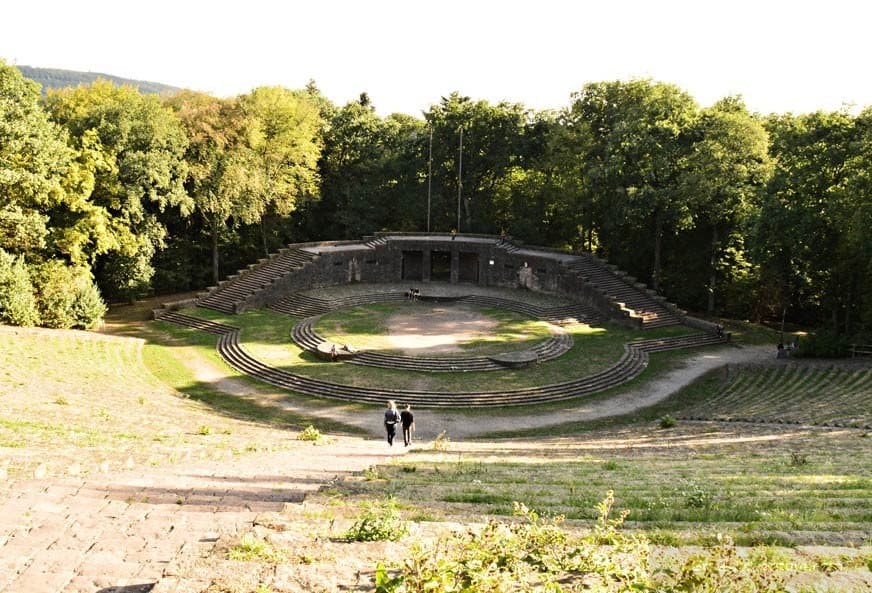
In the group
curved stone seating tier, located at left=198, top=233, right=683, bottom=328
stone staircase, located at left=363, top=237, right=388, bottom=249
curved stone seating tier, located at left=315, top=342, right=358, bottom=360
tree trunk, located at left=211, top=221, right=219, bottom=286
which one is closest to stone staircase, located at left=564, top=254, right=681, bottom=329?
curved stone seating tier, located at left=198, top=233, right=683, bottom=328

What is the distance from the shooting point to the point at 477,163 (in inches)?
1991

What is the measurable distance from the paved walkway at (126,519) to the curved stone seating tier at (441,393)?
13926mm

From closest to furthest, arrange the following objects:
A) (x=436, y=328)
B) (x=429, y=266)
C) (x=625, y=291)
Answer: (x=436, y=328) → (x=625, y=291) → (x=429, y=266)

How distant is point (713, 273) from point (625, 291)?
633 cm

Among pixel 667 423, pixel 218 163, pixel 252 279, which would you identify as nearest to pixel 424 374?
pixel 667 423

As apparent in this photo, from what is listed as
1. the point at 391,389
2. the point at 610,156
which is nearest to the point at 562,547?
the point at 391,389

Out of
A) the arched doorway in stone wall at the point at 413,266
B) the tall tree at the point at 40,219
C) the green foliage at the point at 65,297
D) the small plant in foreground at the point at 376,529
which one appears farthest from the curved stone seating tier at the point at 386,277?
the small plant in foreground at the point at 376,529

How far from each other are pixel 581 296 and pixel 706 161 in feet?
36.3

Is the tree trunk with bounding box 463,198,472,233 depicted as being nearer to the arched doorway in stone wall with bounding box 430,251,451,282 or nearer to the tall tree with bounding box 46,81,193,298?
the arched doorway in stone wall with bounding box 430,251,451,282

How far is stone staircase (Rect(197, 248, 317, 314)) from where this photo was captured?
40188mm

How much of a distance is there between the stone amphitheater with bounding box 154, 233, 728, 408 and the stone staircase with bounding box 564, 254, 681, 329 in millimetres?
79

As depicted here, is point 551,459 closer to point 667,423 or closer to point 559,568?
point 667,423

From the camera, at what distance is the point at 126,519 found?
8.09 metres

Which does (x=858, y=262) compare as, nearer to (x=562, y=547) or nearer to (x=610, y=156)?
(x=610, y=156)
